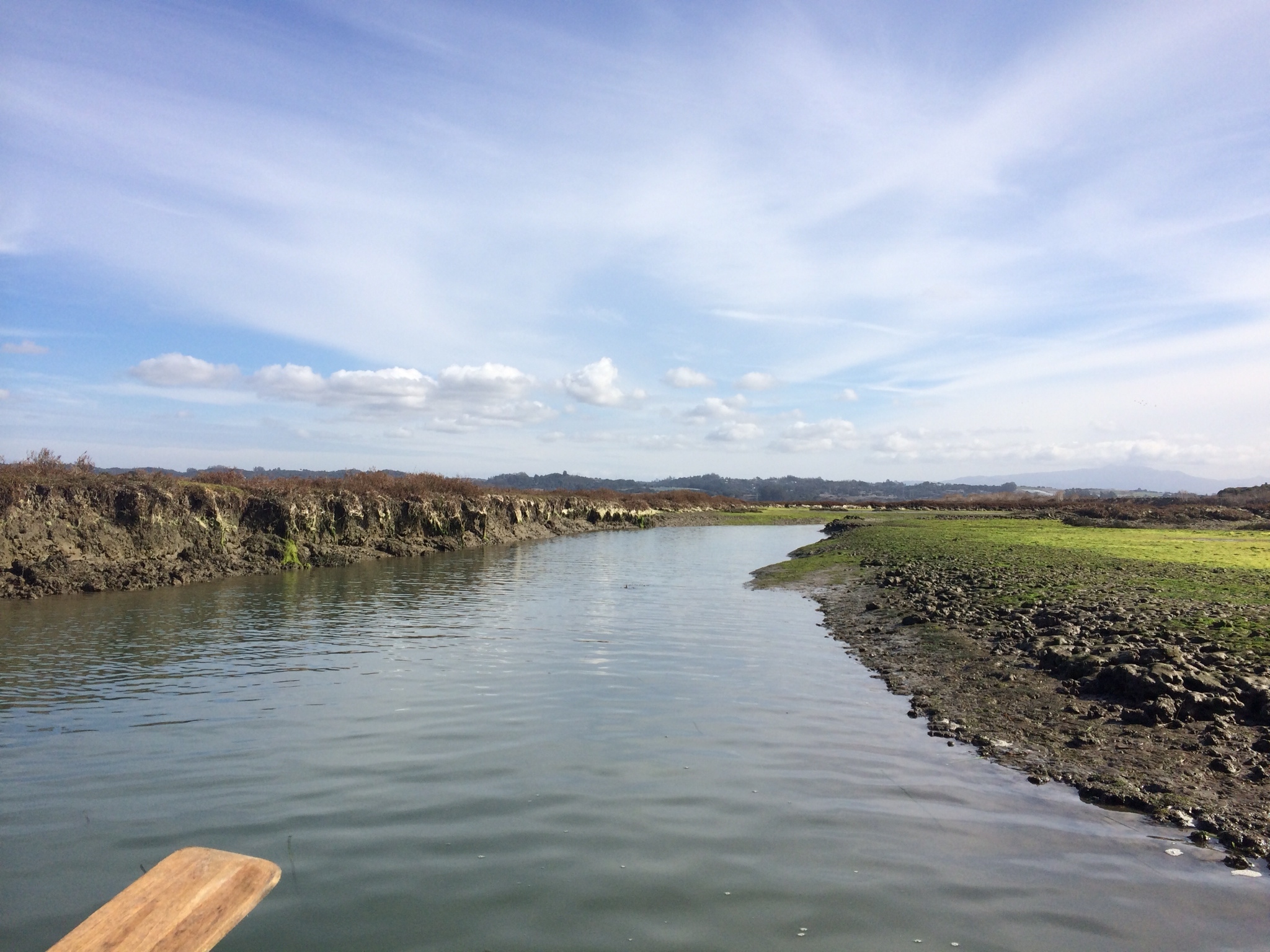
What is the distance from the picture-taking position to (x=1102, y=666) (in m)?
12.7

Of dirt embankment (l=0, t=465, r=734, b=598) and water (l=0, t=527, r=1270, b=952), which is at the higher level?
dirt embankment (l=0, t=465, r=734, b=598)

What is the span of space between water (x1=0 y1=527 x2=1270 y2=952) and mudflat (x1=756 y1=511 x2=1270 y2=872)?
0.76 metres

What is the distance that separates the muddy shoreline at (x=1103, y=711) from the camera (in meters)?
8.25

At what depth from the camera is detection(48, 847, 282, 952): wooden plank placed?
15.2 feet

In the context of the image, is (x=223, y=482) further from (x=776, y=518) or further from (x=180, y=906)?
(x=776, y=518)

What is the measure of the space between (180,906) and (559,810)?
3991 millimetres

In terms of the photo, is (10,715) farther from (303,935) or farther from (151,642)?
(303,935)

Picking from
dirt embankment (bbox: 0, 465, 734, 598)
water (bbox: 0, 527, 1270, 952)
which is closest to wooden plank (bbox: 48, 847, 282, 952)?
water (bbox: 0, 527, 1270, 952)

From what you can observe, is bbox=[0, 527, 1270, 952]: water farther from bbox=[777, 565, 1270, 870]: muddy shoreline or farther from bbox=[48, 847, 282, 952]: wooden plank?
bbox=[48, 847, 282, 952]: wooden plank

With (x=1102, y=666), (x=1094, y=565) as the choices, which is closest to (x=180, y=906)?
(x=1102, y=666)

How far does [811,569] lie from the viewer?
32688 mm

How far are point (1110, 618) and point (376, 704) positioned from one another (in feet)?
51.4

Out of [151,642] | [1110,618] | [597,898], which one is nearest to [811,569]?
[1110,618]

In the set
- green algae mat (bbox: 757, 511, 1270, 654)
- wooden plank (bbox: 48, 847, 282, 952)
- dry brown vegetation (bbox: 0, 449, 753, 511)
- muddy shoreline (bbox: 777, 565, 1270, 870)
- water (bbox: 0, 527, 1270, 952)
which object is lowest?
water (bbox: 0, 527, 1270, 952)
